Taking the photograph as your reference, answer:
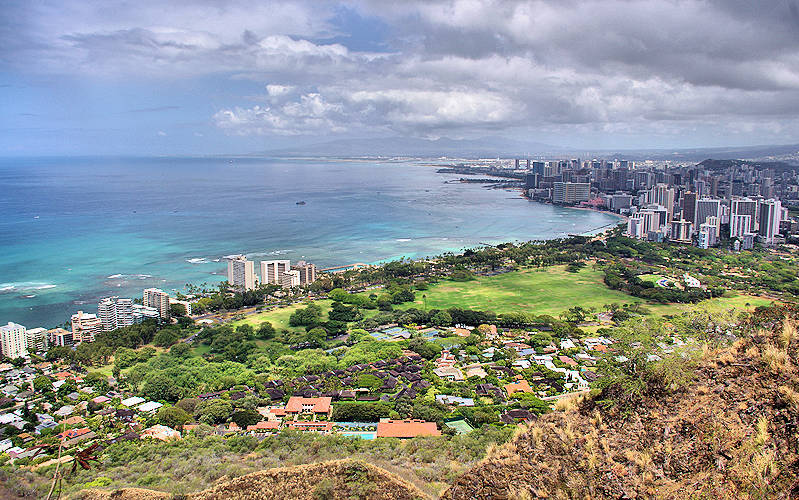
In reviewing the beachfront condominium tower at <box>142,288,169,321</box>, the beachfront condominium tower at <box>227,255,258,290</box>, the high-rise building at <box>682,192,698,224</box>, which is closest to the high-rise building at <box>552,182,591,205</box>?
the high-rise building at <box>682,192,698,224</box>

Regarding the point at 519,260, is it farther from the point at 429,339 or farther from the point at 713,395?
the point at 713,395

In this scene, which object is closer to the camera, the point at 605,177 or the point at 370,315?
the point at 370,315

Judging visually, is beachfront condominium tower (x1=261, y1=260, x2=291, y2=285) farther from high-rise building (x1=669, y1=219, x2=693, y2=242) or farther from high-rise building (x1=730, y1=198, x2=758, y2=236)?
high-rise building (x1=730, y1=198, x2=758, y2=236)

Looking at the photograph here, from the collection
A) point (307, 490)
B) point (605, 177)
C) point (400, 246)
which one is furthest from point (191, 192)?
point (307, 490)

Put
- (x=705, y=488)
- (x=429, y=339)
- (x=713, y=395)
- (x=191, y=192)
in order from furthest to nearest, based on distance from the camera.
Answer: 1. (x=191, y=192)
2. (x=429, y=339)
3. (x=713, y=395)
4. (x=705, y=488)

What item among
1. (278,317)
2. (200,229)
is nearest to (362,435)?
(278,317)

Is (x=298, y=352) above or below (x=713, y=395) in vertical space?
below

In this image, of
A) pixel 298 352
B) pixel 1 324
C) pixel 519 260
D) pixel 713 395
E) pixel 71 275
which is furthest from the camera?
pixel 519 260
